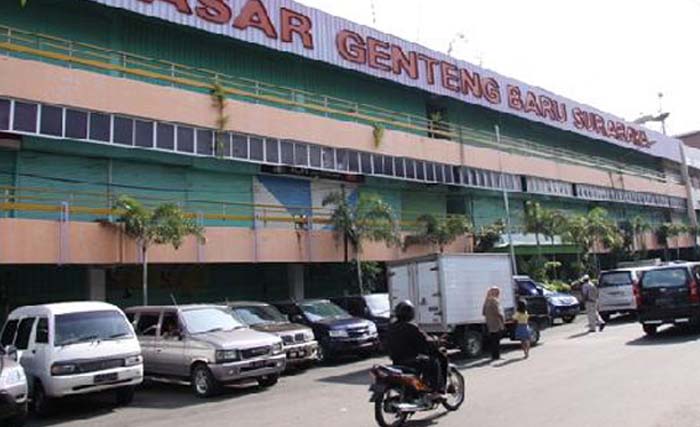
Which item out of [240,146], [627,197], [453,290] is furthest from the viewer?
[627,197]

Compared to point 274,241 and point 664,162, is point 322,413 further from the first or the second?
point 664,162

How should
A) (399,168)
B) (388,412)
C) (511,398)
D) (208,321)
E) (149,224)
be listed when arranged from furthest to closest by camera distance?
(399,168), (149,224), (208,321), (511,398), (388,412)

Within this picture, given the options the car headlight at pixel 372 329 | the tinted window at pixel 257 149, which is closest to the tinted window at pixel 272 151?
the tinted window at pixel 257 149

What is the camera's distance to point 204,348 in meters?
13.6

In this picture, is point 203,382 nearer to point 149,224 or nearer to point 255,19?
point 149,224

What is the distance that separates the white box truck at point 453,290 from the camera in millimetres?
16328

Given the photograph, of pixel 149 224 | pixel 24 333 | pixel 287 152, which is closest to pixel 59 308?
pixel 24 333

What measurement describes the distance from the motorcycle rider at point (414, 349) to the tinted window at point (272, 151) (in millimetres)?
16464

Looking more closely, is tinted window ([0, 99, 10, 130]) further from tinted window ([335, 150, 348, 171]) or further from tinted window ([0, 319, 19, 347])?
tinted window ([335, 150, 348, 171])

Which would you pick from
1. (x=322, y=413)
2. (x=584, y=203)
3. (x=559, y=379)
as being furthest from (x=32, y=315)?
(x=584, y=203)

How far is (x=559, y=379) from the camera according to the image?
12.0 metres

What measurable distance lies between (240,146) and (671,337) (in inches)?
583

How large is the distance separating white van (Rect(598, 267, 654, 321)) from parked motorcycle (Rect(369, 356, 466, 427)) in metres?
17.6

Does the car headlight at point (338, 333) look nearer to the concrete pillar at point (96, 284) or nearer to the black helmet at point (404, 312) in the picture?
the concrete pillar at point (96, 284)
